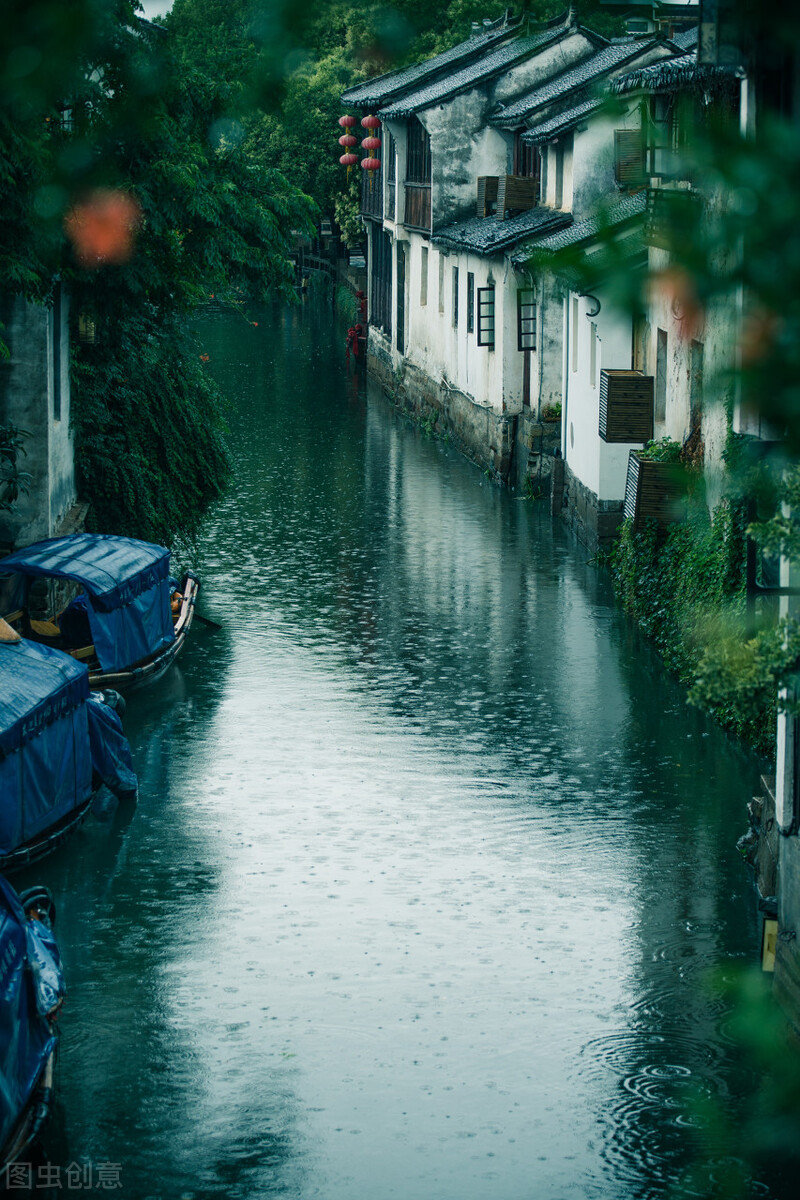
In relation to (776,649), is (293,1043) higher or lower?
lower

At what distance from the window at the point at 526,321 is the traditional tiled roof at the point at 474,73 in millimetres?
7294

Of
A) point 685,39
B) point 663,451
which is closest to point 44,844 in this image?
point 663,451

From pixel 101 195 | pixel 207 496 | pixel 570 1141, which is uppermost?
pixel 101 195

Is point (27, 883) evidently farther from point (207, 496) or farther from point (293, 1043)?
point (207, 496)

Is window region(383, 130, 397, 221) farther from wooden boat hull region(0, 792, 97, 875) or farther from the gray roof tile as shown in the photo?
wooden boat hull region(0, 792, 97, 875)

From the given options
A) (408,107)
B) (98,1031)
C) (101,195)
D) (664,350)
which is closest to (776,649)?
(98,1031)

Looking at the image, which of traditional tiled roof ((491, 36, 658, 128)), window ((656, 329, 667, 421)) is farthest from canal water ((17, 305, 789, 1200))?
traditional tiled roof ((491, 36, 658, 128))

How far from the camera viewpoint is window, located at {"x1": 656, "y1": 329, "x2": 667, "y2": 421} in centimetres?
2712

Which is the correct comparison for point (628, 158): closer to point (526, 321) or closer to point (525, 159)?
point (526, 321)

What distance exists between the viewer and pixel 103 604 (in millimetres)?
21312

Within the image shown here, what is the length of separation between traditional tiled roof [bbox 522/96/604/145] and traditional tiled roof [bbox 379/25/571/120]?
3709 millimetres

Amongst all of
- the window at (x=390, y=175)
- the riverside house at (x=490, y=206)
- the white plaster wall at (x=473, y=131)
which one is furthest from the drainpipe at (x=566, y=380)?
the window at (x=390, y=175)

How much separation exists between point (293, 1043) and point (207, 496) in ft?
53.9

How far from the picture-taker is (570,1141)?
12.0 m
